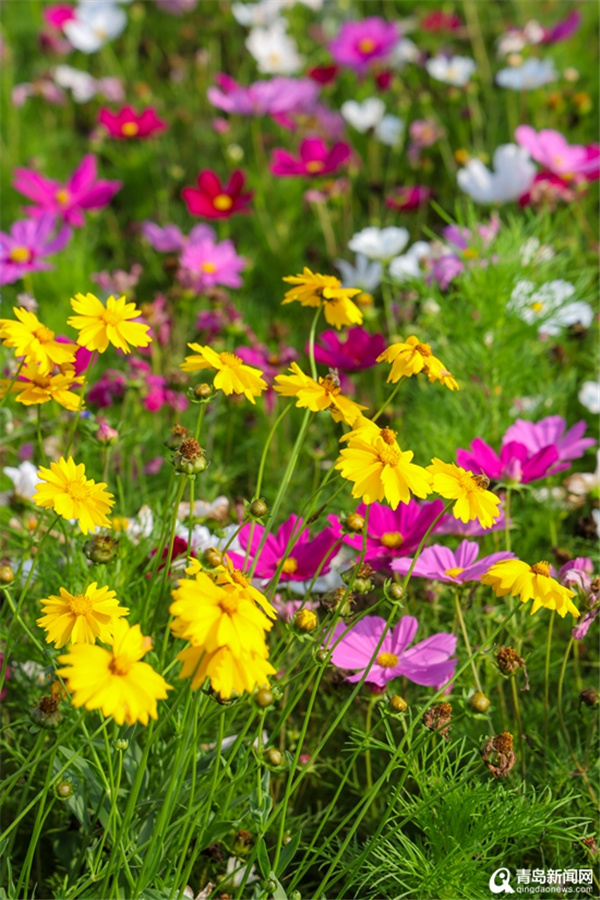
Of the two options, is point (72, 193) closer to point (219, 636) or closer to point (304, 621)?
point (304, 621)

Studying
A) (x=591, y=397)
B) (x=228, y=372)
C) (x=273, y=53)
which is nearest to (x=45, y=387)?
(x=228, y=372)

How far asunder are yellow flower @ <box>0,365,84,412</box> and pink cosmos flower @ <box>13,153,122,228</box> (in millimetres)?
883

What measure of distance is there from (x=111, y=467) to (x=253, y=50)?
52.4 inches

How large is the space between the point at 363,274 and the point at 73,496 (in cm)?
99

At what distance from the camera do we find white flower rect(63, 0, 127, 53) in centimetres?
228

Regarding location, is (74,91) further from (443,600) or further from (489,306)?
(443,600)

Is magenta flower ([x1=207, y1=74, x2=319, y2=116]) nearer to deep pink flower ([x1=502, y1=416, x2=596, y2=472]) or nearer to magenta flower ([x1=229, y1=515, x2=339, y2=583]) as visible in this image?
deep pink flower ([x1=502, y1=416, x2=596, y2=472])

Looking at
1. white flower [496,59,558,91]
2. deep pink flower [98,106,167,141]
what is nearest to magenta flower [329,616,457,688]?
deep pink flower [98,106,167,141]

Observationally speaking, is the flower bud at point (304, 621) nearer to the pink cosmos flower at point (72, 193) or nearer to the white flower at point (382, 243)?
the white flower at point (382, 243)

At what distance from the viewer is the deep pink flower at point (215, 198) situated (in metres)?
1.66

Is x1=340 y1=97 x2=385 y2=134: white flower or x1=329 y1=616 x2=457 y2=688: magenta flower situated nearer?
x1=329 y1=616 x2=457 y2=688: magenta flower

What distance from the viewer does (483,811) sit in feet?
2.75

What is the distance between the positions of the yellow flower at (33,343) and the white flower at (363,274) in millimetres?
847

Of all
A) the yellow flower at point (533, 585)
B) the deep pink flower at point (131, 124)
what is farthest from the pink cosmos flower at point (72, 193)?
the yellow flower at point (533, 585)
